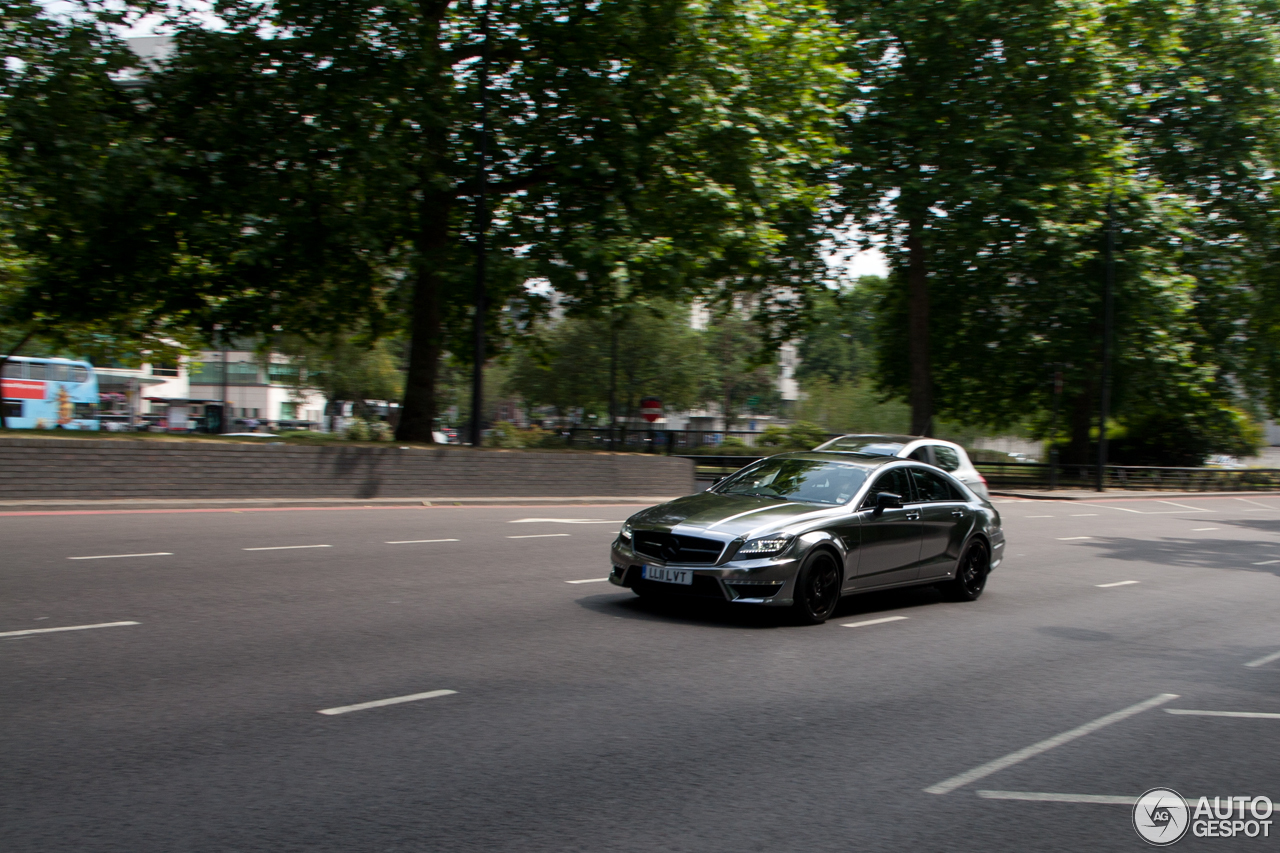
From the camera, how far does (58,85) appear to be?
67.7 ft

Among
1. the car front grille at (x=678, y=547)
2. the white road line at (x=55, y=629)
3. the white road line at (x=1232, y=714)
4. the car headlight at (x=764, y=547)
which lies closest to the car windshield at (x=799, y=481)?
the car headlight at (x=764, y=547)

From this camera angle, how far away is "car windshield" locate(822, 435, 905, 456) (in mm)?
18328

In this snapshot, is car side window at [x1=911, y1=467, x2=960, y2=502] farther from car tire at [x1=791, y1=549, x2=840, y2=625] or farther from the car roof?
A: car tire at [x1=791, y1=549, x2=840, y2=625]

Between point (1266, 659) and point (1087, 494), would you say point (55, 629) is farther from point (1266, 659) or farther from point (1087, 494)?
point (1087, 494)

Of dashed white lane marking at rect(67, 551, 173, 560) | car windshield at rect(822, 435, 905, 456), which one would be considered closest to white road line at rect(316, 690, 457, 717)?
dashed white lane marking at rect(67, 551, 173, 560)

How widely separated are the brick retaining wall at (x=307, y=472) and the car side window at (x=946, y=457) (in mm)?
9072

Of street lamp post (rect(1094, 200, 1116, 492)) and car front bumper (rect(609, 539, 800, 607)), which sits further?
street lamp post (rect(1094, 200, 1116, 492))

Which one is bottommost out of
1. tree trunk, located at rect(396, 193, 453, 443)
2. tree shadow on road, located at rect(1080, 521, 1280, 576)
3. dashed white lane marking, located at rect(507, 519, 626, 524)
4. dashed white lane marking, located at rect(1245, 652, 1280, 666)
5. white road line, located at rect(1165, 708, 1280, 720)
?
tree shadow on road, located at rect(1080, 521, 1280, 576)

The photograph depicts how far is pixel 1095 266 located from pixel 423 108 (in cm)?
2442

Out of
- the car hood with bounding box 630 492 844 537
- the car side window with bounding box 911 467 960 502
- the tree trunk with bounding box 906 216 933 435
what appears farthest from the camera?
the tree trunk with bounding box 906 216 933 435

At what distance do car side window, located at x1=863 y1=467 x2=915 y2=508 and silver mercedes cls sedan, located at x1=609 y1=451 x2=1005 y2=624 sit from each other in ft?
0.04

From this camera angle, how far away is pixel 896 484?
1110 centimetres

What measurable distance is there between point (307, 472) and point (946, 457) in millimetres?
11217

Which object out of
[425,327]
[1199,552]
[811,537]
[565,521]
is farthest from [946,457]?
[425,327]
